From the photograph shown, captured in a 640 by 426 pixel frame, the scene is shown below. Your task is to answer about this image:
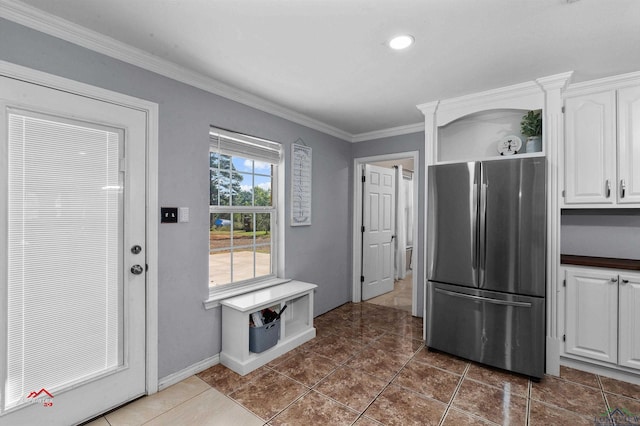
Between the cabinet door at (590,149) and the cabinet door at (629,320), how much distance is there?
0.65m

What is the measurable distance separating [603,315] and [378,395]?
1913 millimetres

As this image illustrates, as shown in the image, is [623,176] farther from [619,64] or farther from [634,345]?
[634,345]

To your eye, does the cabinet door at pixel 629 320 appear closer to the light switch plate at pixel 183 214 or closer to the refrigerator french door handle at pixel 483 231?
the refrigerator french door handle at pixel 483 231

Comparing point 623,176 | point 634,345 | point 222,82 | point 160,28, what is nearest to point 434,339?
point 634,345

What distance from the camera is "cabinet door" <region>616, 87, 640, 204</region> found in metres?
2.33

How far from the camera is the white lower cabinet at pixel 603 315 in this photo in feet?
7.45

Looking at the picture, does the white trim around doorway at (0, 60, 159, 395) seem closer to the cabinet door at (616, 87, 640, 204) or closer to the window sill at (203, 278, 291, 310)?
the window sill at (203, 278, 291, 310)

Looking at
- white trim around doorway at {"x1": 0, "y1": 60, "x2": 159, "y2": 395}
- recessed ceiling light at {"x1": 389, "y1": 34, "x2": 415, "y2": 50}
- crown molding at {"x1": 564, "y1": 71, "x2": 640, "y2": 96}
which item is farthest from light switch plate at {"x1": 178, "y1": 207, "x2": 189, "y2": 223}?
crown molding at {"x1": 564, "y1": 71, "x2": 640, "y2": 96}

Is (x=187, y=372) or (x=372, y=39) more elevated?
(x=372, y=39)

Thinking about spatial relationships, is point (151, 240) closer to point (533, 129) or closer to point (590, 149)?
point (533, 129)

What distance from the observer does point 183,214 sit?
237 cm

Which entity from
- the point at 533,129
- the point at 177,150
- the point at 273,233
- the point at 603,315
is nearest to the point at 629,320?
the point at 603,315

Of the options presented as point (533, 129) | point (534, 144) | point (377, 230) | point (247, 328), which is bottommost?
point (247, 328)

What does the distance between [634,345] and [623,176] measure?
1.30m
